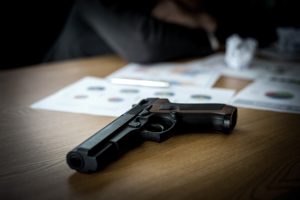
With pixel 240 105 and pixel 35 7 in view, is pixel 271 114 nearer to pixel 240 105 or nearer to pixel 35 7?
pixel 240 105

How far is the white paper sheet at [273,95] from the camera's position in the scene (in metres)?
0.87

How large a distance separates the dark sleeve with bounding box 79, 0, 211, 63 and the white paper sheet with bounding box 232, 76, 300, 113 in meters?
0.33

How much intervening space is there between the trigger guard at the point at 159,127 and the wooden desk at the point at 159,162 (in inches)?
0.6

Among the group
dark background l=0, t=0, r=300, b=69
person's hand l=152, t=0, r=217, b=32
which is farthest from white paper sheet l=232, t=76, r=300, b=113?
dark background l=0, t=0, r=300, b=69

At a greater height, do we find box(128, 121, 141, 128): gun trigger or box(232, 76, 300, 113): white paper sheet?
box(232, 76, 300, 113): white paper sheet

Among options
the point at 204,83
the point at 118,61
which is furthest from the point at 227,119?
the point at 118,61

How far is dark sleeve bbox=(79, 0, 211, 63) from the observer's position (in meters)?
1.25

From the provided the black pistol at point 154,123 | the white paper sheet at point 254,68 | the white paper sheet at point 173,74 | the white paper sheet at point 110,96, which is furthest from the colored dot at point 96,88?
the white paper sheet at point 254,68

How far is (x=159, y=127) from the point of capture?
715 millimetres

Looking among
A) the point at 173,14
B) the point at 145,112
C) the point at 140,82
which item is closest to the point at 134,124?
the point at 145,112

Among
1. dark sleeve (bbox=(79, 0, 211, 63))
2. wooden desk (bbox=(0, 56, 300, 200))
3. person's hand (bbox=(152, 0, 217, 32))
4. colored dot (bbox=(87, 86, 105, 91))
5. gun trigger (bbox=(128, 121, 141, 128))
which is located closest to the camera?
wooden desk (bbox=(0, 56, 300, 200))

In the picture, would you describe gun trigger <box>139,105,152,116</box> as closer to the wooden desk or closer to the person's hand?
the wooden desk

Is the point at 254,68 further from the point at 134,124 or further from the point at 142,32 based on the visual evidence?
the point at 134,124

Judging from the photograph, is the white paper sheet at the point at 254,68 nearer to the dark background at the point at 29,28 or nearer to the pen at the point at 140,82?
the pen at the point at 140,82
